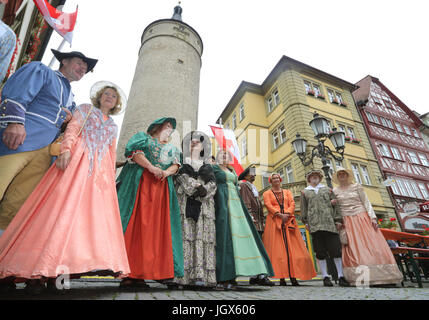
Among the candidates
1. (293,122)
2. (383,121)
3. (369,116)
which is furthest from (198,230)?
(383,121)

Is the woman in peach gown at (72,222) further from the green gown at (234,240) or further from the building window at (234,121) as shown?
the building window at (234,121)

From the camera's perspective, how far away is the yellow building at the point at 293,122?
46.6 ft

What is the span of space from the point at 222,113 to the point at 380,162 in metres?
13.0

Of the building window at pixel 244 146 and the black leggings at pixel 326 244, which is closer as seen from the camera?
the black leggings at pixel 326 244

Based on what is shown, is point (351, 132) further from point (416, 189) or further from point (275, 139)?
point (416, 189)

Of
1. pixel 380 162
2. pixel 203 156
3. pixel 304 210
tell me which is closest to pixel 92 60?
pixel 203 156

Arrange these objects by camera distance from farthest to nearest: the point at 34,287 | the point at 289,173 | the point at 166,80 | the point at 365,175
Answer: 1. the point at 365,175
2. the point at 289,173
3. the point at 166,80
4. the point at 34,287

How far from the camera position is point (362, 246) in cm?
346

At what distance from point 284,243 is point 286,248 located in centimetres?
8

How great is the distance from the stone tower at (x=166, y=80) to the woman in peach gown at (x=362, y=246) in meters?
4.39

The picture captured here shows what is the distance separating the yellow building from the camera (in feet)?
46.6

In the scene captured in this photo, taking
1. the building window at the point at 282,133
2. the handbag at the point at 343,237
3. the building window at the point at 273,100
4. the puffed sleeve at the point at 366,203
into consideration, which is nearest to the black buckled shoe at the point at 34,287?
the handbag at the point at 343,237

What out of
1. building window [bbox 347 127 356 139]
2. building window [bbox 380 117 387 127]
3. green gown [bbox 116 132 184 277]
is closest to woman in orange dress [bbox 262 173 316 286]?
green gown [bbox 116 132 184 277]
